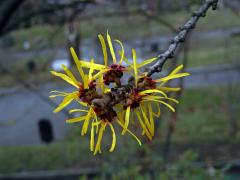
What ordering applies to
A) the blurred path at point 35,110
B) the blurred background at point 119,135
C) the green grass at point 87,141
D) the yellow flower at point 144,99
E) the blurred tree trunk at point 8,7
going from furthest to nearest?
the blurred path at point 35,110 → the green grass at point 87,141 → the blurred background at point 119,135 → the blurred tree trunk at point 8,7 → the yellow flower at point 144,99

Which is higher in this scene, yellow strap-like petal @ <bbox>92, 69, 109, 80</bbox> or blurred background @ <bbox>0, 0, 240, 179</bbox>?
yellow strap-like petal @ <bbox>92, 69, 109, 80</bbox>

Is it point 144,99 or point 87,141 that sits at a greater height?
point 144,99

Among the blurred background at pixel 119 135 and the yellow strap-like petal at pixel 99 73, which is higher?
the yellow strap-like petal at pixel 99 73

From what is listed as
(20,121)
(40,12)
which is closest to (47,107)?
(20,121)

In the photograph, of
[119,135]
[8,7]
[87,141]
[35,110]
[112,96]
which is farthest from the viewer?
[35,110]

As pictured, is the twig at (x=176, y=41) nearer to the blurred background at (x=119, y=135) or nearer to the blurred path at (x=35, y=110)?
the blurred background at (x=119, y=135)

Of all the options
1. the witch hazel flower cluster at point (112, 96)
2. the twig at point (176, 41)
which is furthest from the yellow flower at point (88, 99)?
the twig at point (176, 41)

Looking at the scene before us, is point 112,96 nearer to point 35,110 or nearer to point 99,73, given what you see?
point 99,73

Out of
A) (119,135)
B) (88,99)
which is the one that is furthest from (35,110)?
(88,99)

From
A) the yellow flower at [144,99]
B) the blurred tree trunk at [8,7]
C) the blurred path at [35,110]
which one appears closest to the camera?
the yellow flower at [144,99]

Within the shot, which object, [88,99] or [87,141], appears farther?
[87,141]

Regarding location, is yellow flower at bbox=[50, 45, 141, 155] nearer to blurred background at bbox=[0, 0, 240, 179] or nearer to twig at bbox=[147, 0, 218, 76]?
twig at bbox=[147, 0, 218, 76]

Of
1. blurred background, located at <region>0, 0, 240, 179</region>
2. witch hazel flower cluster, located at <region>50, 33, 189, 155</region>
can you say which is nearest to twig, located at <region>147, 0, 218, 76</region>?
witch hazel flower cluster, located at <region>50, 33, 189, 155</region>

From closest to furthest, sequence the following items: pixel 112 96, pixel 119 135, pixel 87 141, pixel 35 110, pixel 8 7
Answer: pixel 112 96 → pixel 8 7 → pixel 119 135 → pixel 87 141 → pixel 35 110
